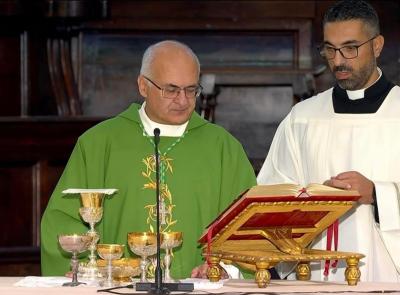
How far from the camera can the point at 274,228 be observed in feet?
21.0

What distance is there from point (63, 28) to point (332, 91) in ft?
11.8

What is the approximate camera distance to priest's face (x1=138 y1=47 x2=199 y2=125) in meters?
6.73

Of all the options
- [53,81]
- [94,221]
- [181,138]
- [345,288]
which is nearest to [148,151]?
[181,138]

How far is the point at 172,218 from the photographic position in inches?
274

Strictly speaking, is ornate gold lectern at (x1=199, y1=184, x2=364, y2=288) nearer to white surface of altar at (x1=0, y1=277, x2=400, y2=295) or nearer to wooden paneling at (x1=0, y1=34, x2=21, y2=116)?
white surface of altar at (x1=0, y1=277, x2=400, y2=295)

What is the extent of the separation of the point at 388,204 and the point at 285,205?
0.98 meters

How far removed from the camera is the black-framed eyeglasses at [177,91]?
22.0ft

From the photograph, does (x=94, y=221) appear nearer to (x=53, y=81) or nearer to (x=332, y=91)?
(x=332, y=91)

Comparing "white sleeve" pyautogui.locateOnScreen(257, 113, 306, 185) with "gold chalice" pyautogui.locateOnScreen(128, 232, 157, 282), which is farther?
"white sleeve" pyautogui.locateOnScreen(257, 113, 306, 185)

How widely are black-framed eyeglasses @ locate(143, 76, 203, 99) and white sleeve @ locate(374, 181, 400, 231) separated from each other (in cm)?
100

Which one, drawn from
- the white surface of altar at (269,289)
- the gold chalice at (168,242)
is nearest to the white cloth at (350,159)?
the white surface of altar at (269,289)

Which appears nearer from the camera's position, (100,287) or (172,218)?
(100,287)

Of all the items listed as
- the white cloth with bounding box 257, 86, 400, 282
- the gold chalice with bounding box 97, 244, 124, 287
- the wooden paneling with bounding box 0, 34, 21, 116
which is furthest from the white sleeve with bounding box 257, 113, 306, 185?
the wooden paneling with bounding box 0, 34, 21, 116

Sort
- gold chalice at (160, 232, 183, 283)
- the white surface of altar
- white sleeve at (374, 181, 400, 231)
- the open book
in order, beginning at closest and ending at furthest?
the white surface of altar → the open book → gold chalice at (160, 232, 183, 283) → white sleeve at (374, 181, 400, 231)
